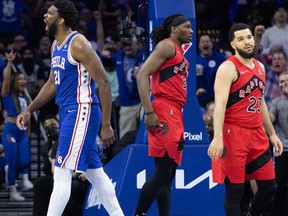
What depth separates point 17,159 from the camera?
13.5 m

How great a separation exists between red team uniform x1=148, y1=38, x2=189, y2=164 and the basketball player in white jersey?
33.7 inches

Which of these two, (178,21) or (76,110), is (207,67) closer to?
(178,21)

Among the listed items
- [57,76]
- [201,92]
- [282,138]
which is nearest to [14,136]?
[201,92]

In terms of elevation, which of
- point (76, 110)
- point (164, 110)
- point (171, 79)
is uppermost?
point (171, 79)

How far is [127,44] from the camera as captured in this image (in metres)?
15.1

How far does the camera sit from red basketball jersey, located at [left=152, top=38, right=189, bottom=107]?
9625 millimetres

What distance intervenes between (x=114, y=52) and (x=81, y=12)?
7.57 ft

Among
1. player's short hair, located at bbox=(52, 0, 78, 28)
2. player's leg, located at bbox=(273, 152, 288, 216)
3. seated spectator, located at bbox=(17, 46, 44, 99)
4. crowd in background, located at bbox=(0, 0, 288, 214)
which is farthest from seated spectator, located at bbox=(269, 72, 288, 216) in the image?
seated spectator, located at bbox=(17, 46, 44, 99)

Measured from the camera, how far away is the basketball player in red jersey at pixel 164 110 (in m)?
9.52

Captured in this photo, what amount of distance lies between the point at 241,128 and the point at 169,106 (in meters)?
0.84

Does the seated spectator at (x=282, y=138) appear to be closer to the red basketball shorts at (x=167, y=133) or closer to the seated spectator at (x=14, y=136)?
the red basketball shorts at (x=167, y=133)

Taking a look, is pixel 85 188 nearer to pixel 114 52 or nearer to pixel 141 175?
pixel 141 175

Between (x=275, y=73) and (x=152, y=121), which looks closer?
(x=152, y=121)

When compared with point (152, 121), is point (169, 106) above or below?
above
